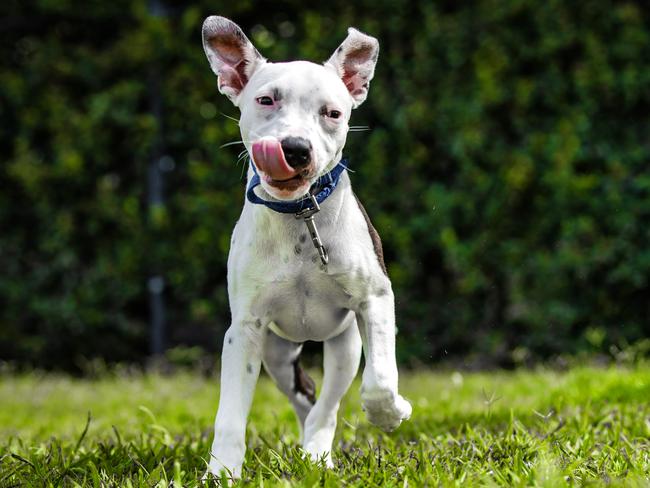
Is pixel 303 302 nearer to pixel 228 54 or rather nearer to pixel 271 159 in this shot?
pixel 271 159

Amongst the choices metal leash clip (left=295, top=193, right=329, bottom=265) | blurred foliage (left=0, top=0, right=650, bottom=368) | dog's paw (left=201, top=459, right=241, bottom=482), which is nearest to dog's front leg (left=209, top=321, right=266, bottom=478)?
dog's paw (left=201, top=459, right=241, bottom=482)

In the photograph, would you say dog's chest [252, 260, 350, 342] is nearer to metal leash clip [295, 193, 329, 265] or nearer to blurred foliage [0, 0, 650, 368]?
metal leash clip [295, 193, 329, 265]

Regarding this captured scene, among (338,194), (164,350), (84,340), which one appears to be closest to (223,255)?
(164,350)

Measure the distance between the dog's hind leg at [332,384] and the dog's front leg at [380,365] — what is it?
10.0 inches

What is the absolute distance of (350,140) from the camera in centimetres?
700

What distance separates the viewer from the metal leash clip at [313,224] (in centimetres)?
277

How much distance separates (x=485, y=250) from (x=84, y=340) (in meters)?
3.91

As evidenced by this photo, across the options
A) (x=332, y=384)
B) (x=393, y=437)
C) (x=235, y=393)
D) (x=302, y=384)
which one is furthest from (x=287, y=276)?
(x=393, y=437)

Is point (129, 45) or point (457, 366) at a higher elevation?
point (129, 45)

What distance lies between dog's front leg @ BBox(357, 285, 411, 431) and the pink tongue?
23.9 inches

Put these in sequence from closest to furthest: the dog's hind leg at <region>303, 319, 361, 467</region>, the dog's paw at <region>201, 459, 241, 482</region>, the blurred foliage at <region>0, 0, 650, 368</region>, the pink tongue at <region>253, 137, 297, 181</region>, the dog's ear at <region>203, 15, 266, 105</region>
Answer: the pink tongue at <region>253, 137, 297, 181</region>, the dog's paw at <region>201, 459, 241, 482</region>, the dog's ear at <region>203, 15, 266, 105</region>, the dog's hind leg at <region>303, 319, 361, 467</region>, the blurred foliage at <region>0, 0, 650, 368</region>

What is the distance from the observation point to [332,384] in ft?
10.3

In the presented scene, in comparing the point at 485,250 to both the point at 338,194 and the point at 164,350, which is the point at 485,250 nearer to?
the point at 164,350

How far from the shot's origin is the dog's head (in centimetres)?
Answer: 248
